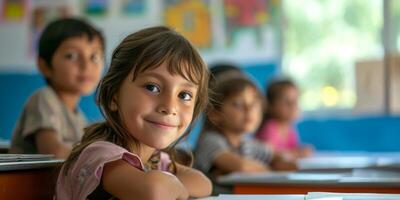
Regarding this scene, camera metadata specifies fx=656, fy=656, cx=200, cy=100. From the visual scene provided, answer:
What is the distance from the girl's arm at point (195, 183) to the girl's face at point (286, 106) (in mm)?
1810

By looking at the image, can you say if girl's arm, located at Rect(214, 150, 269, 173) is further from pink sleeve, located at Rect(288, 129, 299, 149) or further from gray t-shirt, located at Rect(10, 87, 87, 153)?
pink sleeve, located at Rect(288, 129, 299, 149)

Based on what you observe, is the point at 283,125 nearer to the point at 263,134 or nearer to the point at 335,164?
the point at 263,134

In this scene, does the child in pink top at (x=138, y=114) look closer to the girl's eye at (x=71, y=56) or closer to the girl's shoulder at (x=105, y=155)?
the girl's shoulder at (x=105, y=155)

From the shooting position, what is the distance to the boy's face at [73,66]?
78.8 inches

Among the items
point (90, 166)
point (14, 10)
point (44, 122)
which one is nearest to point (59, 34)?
point (44, 122)

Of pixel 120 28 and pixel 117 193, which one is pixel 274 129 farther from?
pixel 117 193

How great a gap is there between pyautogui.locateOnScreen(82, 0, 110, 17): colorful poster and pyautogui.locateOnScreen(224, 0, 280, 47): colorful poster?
72 cm

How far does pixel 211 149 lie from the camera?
2092mm

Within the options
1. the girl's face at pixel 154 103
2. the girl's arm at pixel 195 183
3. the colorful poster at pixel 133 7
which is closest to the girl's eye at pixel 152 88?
the girl's face at pixel 154 103

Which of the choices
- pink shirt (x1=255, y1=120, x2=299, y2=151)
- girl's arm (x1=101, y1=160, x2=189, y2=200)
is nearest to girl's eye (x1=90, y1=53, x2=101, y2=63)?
girl's arm (x1=101, y1=160, x2=189, y2=200)

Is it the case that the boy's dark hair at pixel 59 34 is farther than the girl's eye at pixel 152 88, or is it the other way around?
the boy's dark hair at pixel 59 34

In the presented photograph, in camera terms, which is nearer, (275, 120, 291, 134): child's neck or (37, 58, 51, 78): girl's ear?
(37, 58, 51, 78): girl's ear

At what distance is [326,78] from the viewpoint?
3.53 meters

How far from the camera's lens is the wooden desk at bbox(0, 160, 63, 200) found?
1.12 metres
